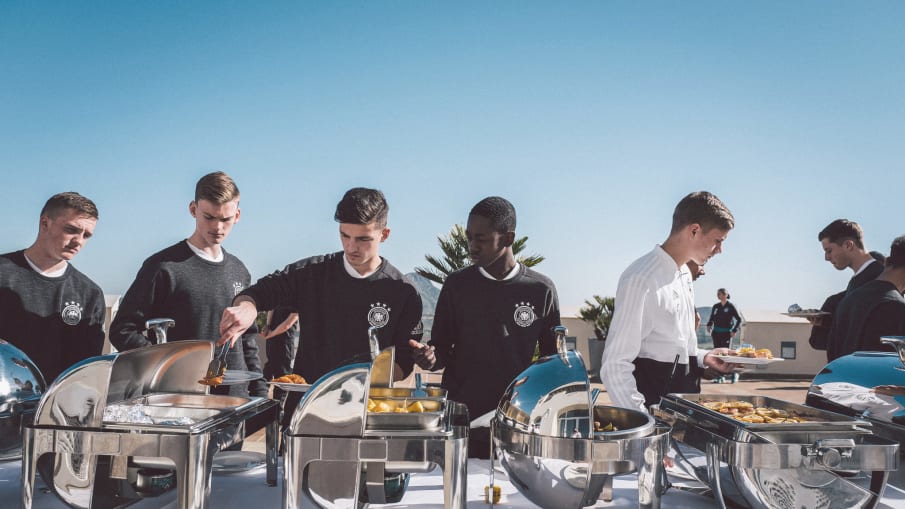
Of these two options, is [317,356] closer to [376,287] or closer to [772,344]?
[376,287]

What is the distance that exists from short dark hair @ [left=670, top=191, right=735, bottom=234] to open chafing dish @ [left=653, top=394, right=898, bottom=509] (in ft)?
4.02

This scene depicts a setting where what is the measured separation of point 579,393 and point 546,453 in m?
0.13

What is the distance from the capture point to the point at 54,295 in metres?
2.92

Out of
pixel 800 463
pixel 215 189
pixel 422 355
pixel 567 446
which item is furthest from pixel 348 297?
pixel 800 463

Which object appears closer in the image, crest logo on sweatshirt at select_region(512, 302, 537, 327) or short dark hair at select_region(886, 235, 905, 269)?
crest logo on sweatshirt at select_region(512, 302, 537, 327)

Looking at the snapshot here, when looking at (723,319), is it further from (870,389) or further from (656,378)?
(870,389)

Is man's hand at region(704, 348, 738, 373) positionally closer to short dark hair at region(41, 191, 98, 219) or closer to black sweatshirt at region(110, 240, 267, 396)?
black sweatshirt at region(110, 240, 267, 396)

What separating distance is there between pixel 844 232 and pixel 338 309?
3666 mm

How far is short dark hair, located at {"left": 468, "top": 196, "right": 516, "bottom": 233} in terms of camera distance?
2.83 metres

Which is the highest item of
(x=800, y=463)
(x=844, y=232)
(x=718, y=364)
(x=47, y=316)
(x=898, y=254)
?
(x=844, y=232)

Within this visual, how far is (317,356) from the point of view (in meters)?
2.66

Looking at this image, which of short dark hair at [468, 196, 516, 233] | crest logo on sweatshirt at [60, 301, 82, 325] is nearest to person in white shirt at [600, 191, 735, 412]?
short dark hair at [468, 196, 516, 233]

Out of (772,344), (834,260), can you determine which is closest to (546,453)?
(834,260)

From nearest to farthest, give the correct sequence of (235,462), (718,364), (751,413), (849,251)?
(751,413) → (235,462) → (718,364) → (849,251)
